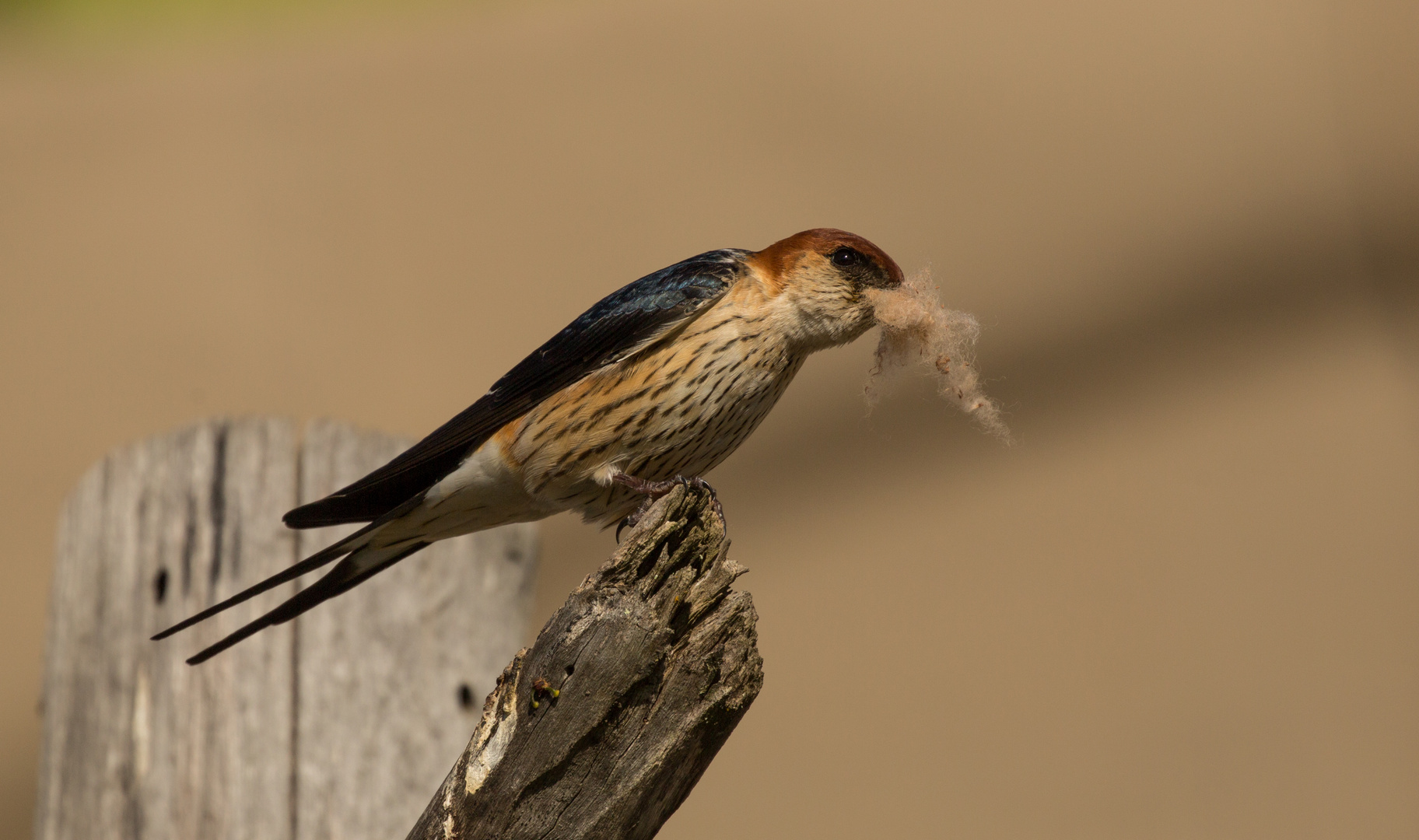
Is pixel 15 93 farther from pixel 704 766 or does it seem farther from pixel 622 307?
pixel 704 766

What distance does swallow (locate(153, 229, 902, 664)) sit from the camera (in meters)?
2.94

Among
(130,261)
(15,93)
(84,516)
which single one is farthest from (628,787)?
(15,93)

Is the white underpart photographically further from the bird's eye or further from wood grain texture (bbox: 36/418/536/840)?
the bird's eye

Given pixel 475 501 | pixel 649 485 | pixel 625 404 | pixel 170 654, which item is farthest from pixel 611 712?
pixel 170 654

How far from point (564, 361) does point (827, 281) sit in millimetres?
697

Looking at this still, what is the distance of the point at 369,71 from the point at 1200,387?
4334 millimetres

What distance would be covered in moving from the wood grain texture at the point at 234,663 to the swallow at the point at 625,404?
0.18m

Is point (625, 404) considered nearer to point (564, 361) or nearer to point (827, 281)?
point (564, 361)

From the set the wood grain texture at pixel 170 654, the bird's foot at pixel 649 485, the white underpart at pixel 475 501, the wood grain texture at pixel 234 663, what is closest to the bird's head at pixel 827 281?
the bird's foot at pixel 649 485

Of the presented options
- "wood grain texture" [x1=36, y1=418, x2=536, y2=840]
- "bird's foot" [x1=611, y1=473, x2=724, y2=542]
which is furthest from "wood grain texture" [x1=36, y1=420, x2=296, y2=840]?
"bird's foot" [x1=611, y1=473, x2=724, y2=542]

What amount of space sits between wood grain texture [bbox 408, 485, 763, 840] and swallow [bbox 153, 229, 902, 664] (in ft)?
2.92

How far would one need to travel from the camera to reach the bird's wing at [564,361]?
3018 mm

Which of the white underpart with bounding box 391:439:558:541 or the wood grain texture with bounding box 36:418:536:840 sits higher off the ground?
the white underpart with bounding box 391:439:558:541

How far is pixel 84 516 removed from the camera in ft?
10.1
